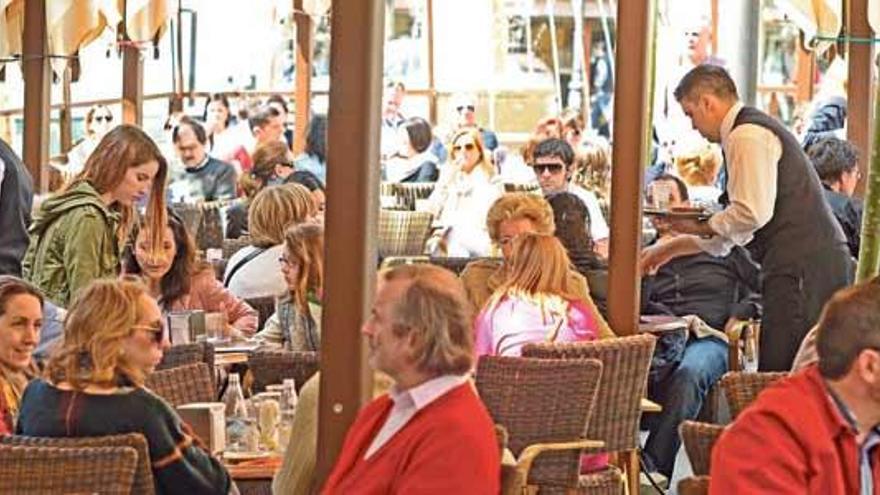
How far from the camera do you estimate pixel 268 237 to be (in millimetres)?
9062

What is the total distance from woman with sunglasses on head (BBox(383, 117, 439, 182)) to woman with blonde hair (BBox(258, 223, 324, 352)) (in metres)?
8.41

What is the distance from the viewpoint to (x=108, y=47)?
13609 mm

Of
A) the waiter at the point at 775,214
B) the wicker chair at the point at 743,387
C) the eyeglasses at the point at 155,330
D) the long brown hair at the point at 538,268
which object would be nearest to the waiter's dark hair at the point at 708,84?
the waiter at the point at 775,214

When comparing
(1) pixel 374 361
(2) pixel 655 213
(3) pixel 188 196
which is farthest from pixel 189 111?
(1) pixel 374 361

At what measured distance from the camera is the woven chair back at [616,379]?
675cm

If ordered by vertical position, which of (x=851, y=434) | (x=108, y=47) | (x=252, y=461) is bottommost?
(x=252, y=461)

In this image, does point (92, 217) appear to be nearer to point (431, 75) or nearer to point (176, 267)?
point (176, 267)

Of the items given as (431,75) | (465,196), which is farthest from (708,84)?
(431,75)

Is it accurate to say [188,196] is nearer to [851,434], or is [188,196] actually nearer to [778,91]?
[778,91]

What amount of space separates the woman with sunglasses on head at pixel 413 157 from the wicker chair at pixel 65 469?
38.7 ft

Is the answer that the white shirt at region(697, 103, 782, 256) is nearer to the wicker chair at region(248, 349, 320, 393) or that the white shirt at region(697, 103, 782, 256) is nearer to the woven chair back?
the woven chair back

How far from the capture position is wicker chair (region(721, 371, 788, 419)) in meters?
5.22

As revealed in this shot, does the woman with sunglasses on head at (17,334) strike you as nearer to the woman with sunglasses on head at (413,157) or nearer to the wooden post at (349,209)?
the wooden post at (349,209)

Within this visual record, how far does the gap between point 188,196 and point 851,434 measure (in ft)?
37.1
